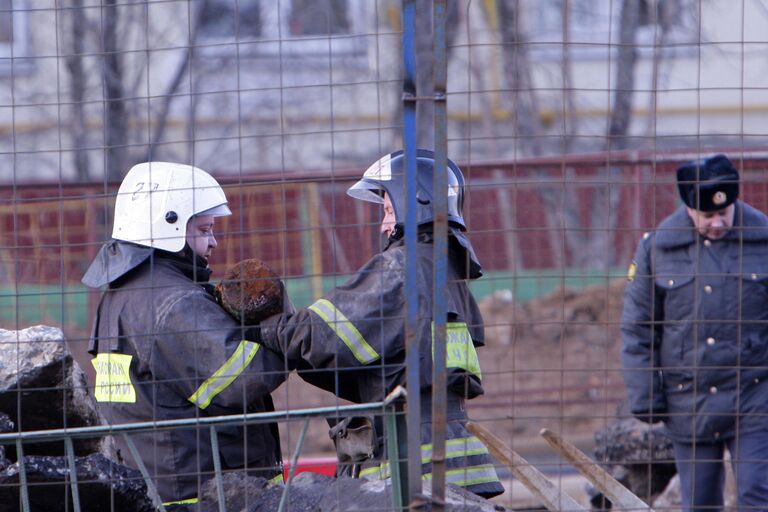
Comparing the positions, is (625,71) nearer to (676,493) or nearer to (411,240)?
(676,493)

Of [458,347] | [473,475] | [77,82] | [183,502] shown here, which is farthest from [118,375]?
[77,82]

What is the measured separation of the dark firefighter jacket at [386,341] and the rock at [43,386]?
68 centimetres

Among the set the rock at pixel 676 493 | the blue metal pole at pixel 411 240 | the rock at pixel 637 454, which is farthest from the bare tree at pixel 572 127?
the blue metal pole at pixel 411 240

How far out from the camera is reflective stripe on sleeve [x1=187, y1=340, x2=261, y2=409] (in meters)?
3.66

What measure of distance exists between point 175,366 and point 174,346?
0.25ft

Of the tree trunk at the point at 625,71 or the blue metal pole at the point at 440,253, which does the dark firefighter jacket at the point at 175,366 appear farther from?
the tree trunk at the point at 625,71

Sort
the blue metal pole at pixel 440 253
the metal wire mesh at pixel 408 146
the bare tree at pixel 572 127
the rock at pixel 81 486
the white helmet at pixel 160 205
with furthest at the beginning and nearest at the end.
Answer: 1. the bare tree at pixel 572 127
2. the metal wire mesh at pixel 408 146
3. the white helmet at pixel 160 205
4. the rock at pixel 81 486
5. the blue metal pole at pixel 440 253

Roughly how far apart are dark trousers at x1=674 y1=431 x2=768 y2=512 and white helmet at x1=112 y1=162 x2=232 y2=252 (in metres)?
2.63

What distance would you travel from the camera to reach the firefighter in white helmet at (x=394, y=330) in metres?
3.57

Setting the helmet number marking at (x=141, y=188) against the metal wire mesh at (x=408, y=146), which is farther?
the metal wire mesh at (x=408, y=146)

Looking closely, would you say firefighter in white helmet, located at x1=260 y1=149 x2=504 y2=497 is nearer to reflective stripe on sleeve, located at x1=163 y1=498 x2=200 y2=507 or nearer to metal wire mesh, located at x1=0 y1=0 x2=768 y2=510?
metal wire mesh, located at x1=0 y1=0 x2=768 y2=510

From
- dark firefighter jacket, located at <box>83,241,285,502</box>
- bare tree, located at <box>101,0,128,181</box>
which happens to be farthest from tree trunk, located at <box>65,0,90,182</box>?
dark firefighter jacket, located at <box>83,241,285,502</box>

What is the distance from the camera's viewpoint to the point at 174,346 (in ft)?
12.4

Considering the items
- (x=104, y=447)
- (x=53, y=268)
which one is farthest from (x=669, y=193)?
(x=104, y=447)
